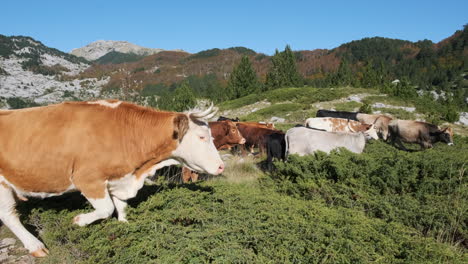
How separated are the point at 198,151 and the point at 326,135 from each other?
18.1 ft

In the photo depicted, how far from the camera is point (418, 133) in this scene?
14.6 m

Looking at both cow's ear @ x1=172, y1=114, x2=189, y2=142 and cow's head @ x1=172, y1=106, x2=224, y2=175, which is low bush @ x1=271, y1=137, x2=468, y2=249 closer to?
cow's head @ x1=172, y1=106, x2=224, y2=175

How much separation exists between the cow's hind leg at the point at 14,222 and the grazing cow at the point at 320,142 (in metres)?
6.43

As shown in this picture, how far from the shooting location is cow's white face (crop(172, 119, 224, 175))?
4.31m

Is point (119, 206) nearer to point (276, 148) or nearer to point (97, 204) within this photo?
point (97, 204)

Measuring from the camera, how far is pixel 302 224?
3627mm

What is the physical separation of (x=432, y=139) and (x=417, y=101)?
1643cm

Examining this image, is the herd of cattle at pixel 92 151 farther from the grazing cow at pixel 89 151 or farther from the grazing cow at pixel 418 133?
the grazing cow at pixel 418 133

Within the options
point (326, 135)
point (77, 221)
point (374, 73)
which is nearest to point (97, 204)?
point (77, 221)

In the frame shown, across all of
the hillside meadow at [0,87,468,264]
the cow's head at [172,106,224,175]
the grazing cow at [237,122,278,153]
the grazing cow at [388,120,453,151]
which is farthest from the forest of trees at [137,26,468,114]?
the cow's head at [172,106,224,175]

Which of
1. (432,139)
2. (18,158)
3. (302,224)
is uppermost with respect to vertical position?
(18,158)

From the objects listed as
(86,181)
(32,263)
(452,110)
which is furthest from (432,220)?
(452,110)

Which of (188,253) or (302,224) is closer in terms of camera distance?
(188,253)

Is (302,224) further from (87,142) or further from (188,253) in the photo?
(87,142)
